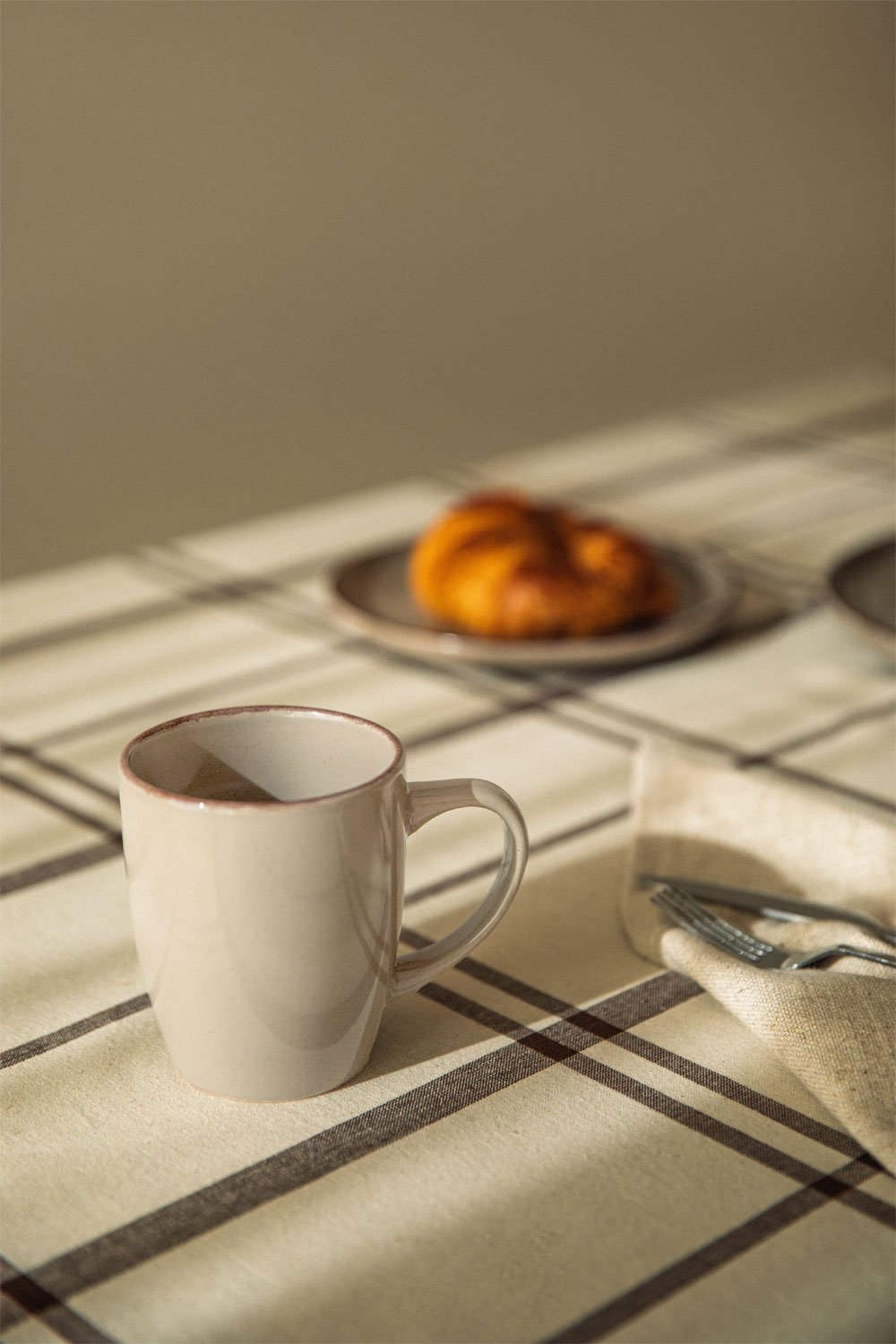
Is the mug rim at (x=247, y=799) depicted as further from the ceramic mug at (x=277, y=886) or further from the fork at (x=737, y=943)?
the fork at (x=737, y=943)

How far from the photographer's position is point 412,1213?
1.35 feet

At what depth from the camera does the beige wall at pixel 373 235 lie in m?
1.63

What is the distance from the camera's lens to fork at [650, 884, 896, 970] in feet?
1.63

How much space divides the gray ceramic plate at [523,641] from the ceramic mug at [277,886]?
0.35 metres

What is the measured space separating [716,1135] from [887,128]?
2.52 m

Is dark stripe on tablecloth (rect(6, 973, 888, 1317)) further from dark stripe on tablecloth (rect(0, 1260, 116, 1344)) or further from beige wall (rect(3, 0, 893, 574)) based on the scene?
beige wall (rect(3, 0, 893, 574))

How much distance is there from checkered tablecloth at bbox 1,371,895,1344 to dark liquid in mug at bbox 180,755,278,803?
88 mm

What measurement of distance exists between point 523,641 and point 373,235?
3.87 feet

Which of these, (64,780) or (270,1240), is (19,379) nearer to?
(64,780)

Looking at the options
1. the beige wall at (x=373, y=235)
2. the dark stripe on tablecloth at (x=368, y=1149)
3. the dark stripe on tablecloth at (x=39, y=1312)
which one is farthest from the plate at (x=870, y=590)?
the beige wall at (x=373, y=235)

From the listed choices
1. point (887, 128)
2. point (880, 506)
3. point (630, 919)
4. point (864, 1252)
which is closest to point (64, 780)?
point (630, 919)

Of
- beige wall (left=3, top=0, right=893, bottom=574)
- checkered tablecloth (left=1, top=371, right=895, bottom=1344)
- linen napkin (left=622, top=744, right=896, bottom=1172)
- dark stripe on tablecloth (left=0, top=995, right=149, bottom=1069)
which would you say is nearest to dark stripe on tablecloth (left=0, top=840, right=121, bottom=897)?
checkered tablecloth (left=1, top=371, right=895, bottom=1344)

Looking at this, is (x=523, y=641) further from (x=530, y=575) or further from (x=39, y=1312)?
(x=39, y=1312)

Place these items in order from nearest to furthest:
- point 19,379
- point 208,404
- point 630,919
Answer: point 630,919 < point 19,379 < point 208,404
